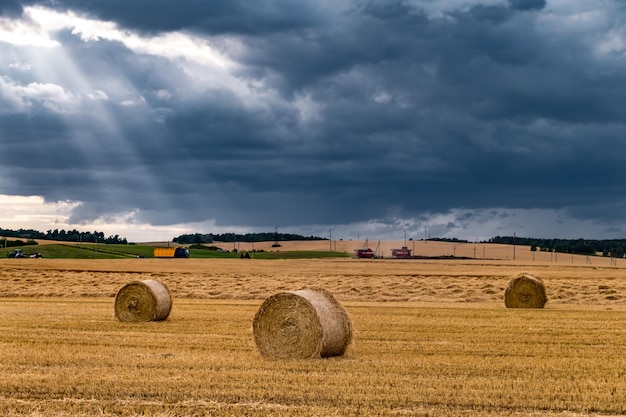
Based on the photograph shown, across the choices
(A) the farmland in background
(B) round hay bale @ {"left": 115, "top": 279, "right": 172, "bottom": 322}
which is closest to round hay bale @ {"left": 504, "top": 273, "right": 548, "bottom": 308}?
(B) round hay bale @ {"left": 115, "top": 279, "right": 172, "bottom": 322}

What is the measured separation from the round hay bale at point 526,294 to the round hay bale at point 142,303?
44.9ft

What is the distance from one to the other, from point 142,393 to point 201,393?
2.76 feet

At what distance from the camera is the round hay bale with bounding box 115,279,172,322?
25.4 metres

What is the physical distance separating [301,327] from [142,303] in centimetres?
975

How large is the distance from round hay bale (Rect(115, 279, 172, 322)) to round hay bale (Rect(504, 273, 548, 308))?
44.9ft

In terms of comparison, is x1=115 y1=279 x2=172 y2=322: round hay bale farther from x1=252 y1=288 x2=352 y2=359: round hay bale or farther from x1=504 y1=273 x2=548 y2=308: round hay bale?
x1=504 y1=273 x2=548 y2=308: round hay bale

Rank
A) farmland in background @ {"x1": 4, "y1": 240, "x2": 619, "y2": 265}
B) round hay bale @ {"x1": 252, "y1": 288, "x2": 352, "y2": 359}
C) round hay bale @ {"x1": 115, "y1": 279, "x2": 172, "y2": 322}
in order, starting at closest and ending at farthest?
round hay bale @ {"x1": 252, "y1": 288, "x2": 352, "y2": 359}
round hay bale @ {"x1": 115, "y1": 279, "x2": 172, "y2": 322}
farmland in background @ {"x1": 4, "y1": 240, "x2": 619, "y2": 265}

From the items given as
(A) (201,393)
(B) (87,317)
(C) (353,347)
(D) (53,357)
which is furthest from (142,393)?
(B) (87,317)

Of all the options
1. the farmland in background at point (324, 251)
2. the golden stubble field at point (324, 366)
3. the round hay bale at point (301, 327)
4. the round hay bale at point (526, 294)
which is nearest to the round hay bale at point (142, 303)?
the golden stubble field at point (324, 366)

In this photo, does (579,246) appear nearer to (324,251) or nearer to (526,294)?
(324,251)

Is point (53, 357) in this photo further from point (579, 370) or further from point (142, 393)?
point (579, 370)

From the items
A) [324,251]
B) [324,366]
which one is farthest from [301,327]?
[324,251]

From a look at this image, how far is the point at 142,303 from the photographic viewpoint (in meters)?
25.7

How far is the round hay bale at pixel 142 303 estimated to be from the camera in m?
25.4
